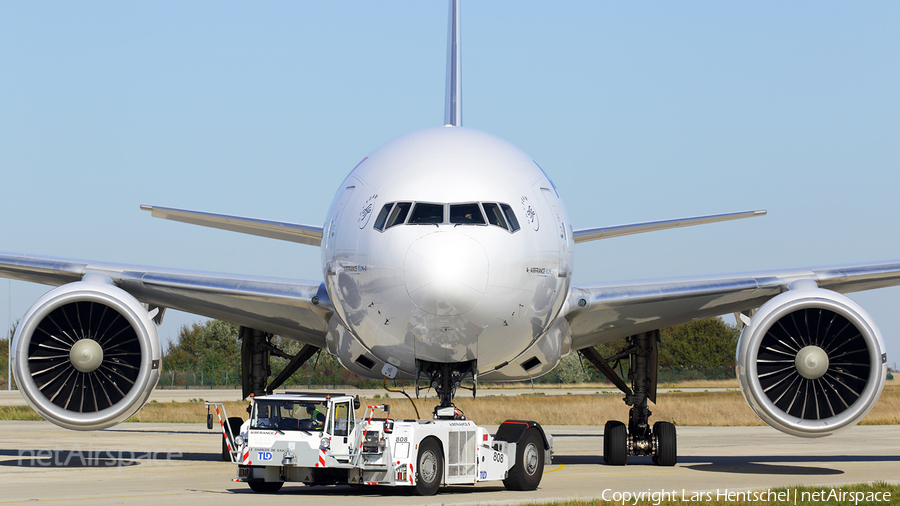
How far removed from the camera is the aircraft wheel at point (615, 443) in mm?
17609

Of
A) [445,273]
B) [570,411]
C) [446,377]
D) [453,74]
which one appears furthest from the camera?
[570,411]

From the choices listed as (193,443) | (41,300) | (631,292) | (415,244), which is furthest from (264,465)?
(193,443)

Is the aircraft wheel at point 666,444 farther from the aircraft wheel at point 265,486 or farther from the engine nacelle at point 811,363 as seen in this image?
the aircraft wheel at point 265,486

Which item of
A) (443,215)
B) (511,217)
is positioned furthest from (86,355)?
(511,217)

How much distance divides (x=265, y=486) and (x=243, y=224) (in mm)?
4538

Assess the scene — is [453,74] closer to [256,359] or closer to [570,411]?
[256,359]

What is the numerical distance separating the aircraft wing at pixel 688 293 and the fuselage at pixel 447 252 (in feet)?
5.39

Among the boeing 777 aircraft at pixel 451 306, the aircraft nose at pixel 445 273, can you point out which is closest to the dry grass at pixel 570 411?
the boeing 777 aircraft at pixel 451 306

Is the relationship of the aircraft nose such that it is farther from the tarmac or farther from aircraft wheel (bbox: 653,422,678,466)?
aircraft wheel (bbox: 653,422,678,466)

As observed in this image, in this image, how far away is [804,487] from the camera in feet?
41.2

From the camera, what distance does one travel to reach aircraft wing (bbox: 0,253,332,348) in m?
15.0

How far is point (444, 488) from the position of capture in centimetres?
1381

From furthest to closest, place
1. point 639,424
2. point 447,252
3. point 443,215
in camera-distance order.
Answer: point 639,424 < point 443,215 < point 447,252

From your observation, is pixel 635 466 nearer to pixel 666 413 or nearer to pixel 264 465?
pixel 264 465
